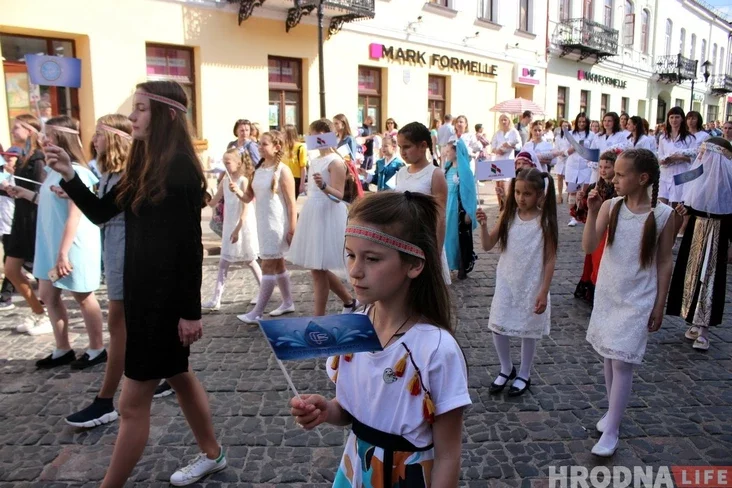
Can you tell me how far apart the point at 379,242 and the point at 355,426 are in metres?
0.59

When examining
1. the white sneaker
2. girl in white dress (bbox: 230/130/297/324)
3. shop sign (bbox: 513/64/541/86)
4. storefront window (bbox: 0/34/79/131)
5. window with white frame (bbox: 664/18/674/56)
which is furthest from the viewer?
window with white frame (bbox: 664/18/674/56)

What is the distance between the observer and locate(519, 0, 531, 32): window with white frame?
76.2 ft

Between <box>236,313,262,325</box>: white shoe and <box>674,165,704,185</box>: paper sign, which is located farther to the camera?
<box>236,313,262,325</box>: white shoe

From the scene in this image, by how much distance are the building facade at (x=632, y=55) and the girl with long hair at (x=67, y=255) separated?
948 inches

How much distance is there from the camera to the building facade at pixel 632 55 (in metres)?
26.1

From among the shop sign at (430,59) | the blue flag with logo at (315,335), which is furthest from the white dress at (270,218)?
the shop sign at (430,59)

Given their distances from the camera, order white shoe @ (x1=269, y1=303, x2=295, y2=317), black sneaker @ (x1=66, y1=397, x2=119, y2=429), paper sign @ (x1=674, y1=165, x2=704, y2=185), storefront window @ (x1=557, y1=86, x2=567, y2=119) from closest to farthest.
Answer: black sneaker @ (x1=66, y1=397, x2=119, y2=429)
paper sign @ (x1=674, y1=165, x2=704, y2=185)
white shoe @ (x1=269, y1=303, x2=295, y2=317)
storefront window @ (x1=557, y1=86, x2=567, y2=119)

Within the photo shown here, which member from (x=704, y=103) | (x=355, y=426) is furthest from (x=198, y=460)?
(x=704, y=103)

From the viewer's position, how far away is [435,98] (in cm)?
1978

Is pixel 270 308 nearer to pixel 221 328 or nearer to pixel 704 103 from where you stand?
pixel 221 328

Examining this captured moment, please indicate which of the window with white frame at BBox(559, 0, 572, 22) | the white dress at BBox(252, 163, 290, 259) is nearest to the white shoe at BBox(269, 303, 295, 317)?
the white dress at BBox(252, 163, 290, 259)

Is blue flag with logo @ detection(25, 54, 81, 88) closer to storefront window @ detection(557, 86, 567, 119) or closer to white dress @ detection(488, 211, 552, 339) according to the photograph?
white dress @ detection(488, 211, 552, 339)

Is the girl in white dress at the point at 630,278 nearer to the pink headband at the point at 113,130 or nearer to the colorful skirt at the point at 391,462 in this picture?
the colorful skirt at the point at 391,462

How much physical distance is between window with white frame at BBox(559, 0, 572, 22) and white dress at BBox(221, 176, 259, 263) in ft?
77.3
